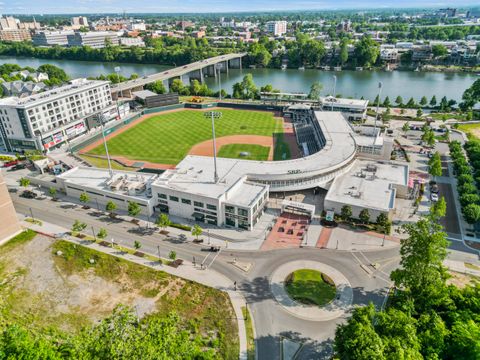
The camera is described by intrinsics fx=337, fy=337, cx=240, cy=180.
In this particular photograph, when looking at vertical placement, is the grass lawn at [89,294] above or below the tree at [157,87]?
below

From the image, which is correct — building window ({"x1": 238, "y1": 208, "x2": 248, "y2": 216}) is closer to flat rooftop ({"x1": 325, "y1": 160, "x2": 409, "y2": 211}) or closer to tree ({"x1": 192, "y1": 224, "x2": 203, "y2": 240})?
tree ({"x1": 192, "y1": 224, "x2": 203, "y2": 240})

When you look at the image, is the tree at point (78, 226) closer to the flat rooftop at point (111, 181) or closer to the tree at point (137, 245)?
the flat rooftop at point (111, 181)

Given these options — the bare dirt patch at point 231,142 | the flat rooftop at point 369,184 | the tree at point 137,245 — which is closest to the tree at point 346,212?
the flat rooftop at point 369,184

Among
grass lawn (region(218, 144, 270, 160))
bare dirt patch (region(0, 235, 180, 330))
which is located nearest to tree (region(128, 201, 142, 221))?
bare dirt patch (region(0, 235, 180, 330))

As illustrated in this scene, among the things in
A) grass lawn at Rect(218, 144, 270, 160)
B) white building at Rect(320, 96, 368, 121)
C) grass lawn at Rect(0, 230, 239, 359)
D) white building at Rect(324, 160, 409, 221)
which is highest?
white building at Rect(320, 96, 368, 121)

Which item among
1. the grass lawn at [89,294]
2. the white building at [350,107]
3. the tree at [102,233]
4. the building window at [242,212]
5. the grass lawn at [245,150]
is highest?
the white building at [350,107]

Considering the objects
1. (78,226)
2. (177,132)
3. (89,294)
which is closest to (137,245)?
(89,294)

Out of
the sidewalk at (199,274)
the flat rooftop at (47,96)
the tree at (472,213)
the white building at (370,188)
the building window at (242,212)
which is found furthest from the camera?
the flat rooftop at (47,96)
